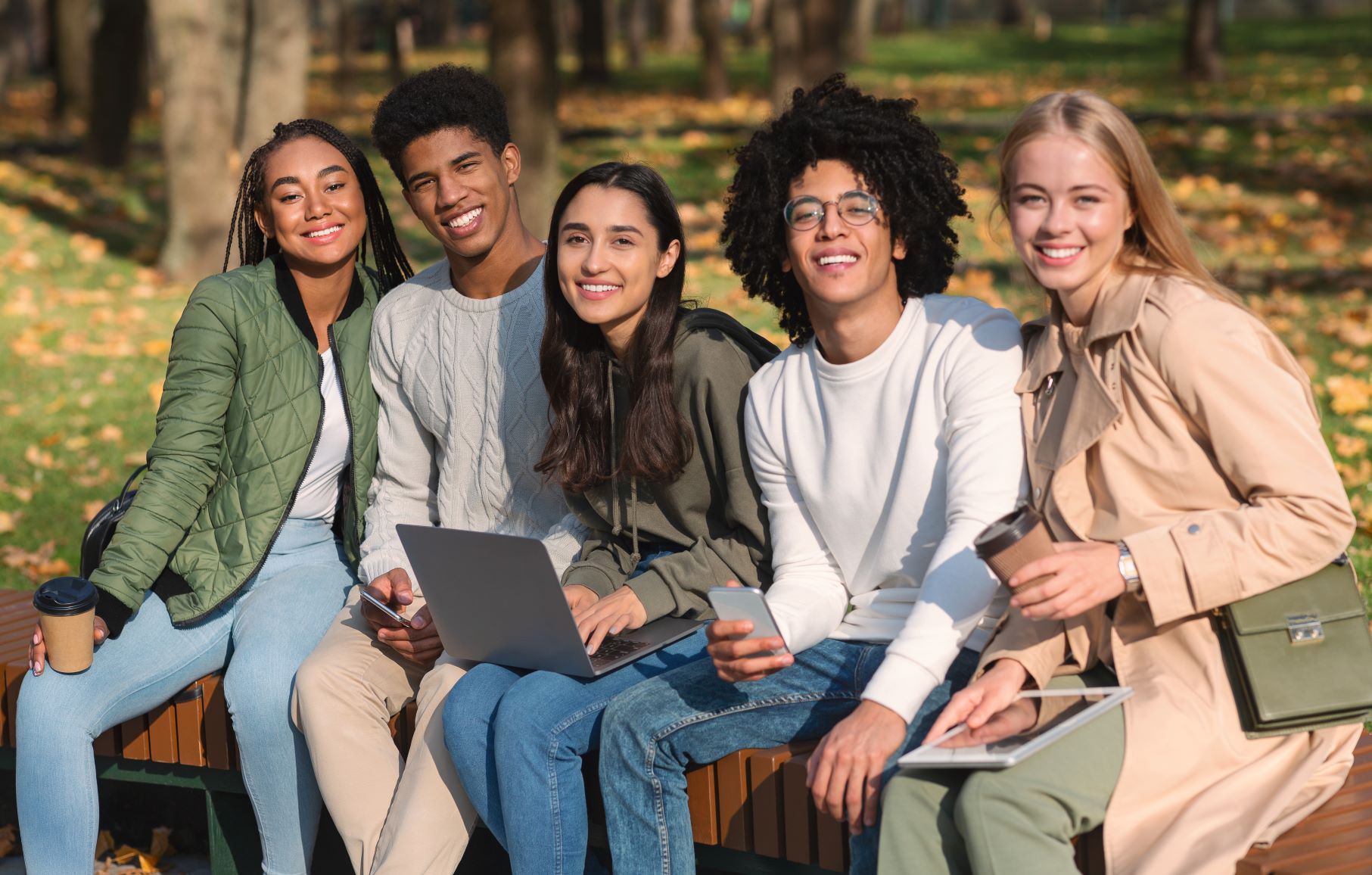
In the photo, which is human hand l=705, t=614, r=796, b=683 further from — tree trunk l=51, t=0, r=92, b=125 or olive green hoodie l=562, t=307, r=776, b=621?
tree trunk l=51, t=0, r=92, b=125

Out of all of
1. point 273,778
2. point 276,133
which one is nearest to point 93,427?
point 276,133

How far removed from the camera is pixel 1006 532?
272cm

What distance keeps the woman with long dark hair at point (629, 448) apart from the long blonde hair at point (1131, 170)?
36.4 inches

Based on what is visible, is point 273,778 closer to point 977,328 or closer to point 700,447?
point 700,447

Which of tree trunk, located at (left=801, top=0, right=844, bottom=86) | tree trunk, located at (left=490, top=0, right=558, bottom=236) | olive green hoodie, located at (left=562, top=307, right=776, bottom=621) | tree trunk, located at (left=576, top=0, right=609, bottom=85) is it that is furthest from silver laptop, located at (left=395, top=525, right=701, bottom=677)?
tree trunk, located at (left=576, top=0, right=609, bottom=85)

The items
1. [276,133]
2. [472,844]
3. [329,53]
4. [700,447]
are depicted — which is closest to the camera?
[700,447]

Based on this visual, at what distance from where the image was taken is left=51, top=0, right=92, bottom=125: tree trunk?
18406 mm

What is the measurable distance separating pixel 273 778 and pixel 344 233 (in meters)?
1.45

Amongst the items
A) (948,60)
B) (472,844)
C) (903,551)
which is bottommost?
(472,844)

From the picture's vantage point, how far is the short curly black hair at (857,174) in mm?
3361

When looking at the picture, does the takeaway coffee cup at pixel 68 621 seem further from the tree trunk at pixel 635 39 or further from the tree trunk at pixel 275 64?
the tree trunk at pixel 635 39

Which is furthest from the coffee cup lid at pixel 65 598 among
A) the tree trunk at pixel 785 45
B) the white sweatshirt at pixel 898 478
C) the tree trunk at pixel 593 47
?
the tree trunk at pixel 593 47

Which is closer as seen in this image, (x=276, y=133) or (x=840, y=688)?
(x=840, y=688)

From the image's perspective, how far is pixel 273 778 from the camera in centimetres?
375
